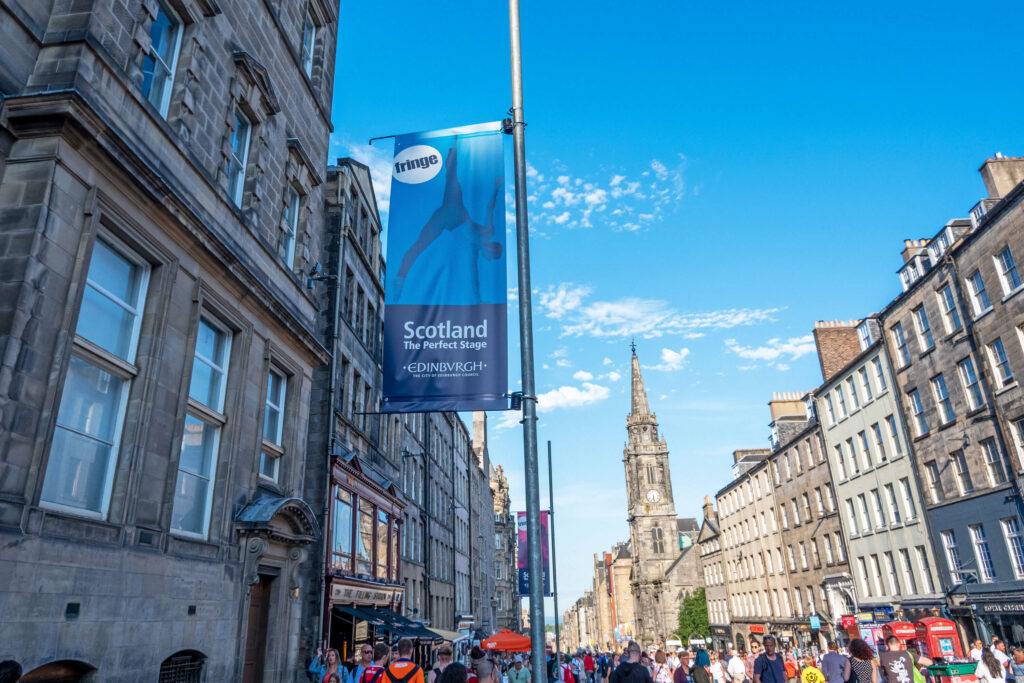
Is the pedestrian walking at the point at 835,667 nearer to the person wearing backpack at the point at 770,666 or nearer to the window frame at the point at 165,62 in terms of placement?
the person wearing backpack at the point at 770,666

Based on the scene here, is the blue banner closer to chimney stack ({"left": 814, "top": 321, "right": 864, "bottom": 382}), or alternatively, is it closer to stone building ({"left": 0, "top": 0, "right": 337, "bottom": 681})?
stone building ({"left": 0, "top": 0, "right": 337, "bottom": 681})

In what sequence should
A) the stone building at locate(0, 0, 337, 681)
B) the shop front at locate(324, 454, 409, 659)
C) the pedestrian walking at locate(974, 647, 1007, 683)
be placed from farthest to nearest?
the shop front at locate(324, 454, 409, 659) < the pedestrian walking at locate(974, 647, 1007, 683) < the stone building at locate(0, 0, 337, 681)

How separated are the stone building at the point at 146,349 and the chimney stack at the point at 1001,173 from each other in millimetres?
27704

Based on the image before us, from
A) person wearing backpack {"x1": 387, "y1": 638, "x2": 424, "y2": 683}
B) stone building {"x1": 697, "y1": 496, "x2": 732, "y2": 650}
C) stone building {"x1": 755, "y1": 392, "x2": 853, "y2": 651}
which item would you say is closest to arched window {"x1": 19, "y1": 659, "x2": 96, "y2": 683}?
person wearing backpack {"x1": 387, "y1": 638, "x2": 424, "y2": 683}

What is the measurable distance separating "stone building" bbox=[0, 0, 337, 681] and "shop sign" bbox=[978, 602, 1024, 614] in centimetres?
2513

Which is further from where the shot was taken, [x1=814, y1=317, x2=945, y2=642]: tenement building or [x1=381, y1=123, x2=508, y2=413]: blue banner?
[x1=814, y1=317, x2=945, y2=642]: tenement building

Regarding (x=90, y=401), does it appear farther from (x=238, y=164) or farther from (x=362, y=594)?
(x=362, y=594)

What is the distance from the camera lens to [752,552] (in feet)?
182

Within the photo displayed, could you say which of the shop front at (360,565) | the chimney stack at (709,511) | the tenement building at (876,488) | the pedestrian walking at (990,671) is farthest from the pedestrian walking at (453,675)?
the chimney stack at (709,511)

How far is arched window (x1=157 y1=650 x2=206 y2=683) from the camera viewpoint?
9430 millimetres

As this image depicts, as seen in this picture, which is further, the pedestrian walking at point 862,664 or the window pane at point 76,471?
the pedestrian walking at point 862,664

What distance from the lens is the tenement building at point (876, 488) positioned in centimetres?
3136

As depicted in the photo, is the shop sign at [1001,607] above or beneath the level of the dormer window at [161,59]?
beneath

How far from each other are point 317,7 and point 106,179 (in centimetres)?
1175
